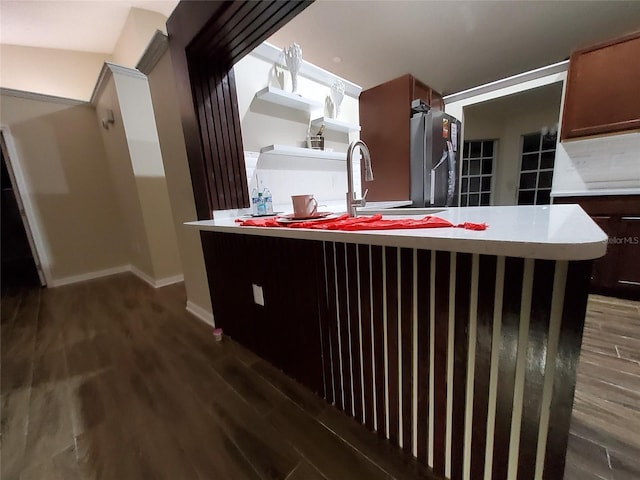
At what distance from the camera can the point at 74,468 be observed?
0.98 m

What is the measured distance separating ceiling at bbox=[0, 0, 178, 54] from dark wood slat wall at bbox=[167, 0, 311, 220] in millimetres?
2051

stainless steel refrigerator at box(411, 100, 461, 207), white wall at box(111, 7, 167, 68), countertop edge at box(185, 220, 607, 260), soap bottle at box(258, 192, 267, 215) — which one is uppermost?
white wall at box(111, 7, 167, 68)

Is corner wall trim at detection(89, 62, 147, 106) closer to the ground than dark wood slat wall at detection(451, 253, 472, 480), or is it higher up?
higher up

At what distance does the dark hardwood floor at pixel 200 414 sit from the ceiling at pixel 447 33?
2.91 m

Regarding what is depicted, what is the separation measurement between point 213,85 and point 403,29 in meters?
2.27

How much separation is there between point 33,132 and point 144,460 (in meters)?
4.19

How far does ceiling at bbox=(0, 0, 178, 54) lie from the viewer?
2.51 meters

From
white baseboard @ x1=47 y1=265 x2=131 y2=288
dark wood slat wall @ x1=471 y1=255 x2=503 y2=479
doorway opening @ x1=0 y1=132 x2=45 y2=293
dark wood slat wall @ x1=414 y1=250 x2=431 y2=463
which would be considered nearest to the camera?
dark wood slat wall @ x1=471 y1=255 x2=503 y2=479

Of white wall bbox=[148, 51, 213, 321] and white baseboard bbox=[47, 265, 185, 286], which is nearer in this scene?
white wall bbox=[148, 51, 213, 321]

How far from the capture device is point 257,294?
147 cm

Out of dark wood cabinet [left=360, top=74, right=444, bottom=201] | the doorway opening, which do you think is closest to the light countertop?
dark wood cabinet [left=360, top=74, right=444, bottom=201]

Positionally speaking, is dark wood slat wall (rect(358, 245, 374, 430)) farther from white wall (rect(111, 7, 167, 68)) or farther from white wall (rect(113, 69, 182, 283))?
white wall (rect(111, 7, 167, 68))

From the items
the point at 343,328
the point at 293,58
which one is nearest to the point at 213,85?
the point at 293,58

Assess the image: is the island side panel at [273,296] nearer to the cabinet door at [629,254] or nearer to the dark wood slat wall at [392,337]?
the dark wood slat wall at [392,337]
